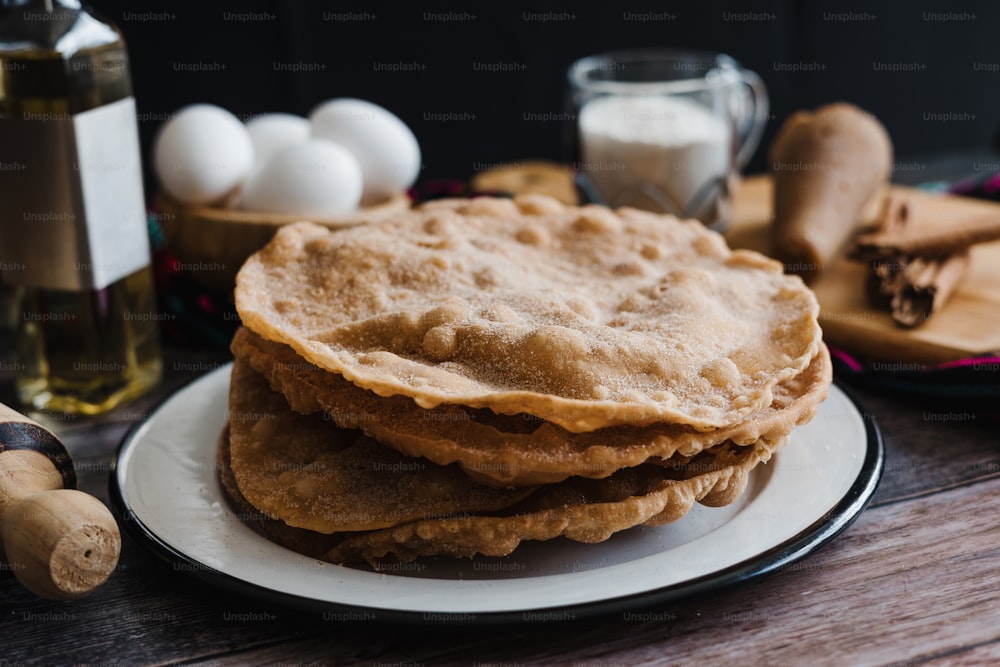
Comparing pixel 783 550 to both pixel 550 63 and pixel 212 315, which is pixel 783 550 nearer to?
pixel 212 315

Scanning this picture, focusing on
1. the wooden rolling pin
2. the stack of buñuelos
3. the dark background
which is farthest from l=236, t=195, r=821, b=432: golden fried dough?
the dark background

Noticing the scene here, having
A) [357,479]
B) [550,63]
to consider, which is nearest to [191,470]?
[357,479]

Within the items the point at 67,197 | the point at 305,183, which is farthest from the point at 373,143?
the point at 67,197

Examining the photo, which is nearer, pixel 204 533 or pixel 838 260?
pixel 204 533

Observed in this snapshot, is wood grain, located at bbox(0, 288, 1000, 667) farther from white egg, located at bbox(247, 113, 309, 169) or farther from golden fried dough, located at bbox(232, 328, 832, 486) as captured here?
white egg, located at bbox(247, 113, 309, 169)

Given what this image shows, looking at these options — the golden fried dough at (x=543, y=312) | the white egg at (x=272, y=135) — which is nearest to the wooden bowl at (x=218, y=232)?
the white egg at (x=272, y=135)
